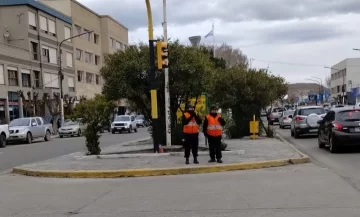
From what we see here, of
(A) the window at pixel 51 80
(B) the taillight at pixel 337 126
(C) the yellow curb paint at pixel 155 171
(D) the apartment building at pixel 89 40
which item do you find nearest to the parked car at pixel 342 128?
(B) the taillight at pixel 337 126

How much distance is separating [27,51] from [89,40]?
20.9 meters

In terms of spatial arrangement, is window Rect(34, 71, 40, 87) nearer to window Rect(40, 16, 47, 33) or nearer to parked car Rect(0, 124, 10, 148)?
window Rect(40, 16, 47, 33)

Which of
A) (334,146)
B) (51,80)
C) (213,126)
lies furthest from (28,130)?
(51,80)

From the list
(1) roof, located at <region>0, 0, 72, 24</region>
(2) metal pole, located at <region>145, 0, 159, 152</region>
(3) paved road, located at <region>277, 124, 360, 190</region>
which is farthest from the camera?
(1) roof, located at <region>0, 0, 72, 24</region>

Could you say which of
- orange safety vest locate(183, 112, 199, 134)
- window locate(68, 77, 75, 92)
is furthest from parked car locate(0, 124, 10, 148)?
window locate(68, 77, 75, 92)

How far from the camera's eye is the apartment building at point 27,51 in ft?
134

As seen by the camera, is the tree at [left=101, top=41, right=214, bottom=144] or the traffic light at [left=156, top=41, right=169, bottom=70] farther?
the tree at [left=101, top=41, right=214, bottom=144]

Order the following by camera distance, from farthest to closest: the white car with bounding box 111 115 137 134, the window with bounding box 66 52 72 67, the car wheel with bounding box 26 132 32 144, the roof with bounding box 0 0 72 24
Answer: the window with bounding box 66 52 72 67 → the roof with bounding box 0 0 72 24 → the white car with bounding box 111 115 137 134 → the car wheel with bounding box 26 132 32 144

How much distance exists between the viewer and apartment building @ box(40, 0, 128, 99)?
5881 centimetres

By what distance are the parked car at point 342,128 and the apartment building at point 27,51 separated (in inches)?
1261

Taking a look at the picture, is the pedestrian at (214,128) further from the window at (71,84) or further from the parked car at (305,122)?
the window at (71,84)

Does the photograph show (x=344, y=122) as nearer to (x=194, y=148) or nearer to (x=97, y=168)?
(x=194, y=148)

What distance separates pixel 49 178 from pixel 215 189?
5076 mm

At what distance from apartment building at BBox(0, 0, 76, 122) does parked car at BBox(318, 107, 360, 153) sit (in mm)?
32033
